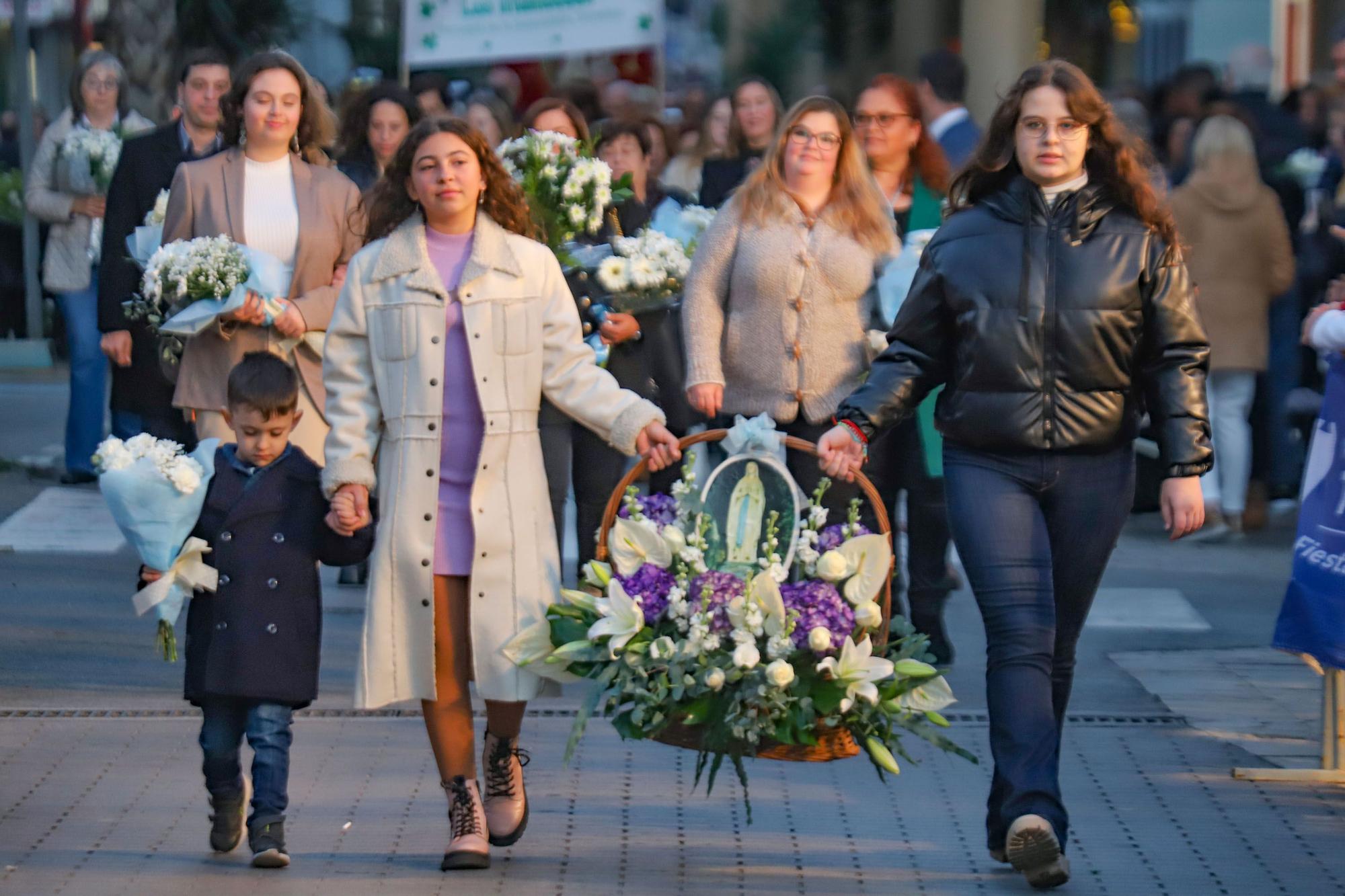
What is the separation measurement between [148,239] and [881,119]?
255 cm

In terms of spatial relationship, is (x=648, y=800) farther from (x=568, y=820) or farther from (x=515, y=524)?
(x=515, y=524)

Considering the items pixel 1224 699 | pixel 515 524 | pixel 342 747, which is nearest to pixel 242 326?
pixel 342 747

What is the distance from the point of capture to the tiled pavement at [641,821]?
17.2ft

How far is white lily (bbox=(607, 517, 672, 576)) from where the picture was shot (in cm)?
511

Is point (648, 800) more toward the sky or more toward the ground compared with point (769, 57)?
more toward the ground

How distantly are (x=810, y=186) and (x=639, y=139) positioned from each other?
7.81 ft

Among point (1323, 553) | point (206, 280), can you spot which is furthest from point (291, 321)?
point (1323, 553)

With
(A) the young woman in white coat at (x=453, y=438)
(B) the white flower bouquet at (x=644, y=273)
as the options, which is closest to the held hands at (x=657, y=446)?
(A) the young woman in white coat at (x=453, y=438)

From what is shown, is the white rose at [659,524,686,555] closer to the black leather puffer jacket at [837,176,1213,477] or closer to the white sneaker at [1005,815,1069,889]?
the black leather puffer jacket at [837,176,1213,477]

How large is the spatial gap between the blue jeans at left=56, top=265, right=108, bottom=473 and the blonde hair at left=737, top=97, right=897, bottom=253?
5.20 m

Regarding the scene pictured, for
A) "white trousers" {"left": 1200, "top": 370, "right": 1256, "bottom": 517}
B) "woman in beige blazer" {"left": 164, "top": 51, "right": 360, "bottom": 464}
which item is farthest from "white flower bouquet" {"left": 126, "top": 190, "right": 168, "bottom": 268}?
"white trousers" {"left": 1200, "top": 370, "right": 1256, "bottom": 517}

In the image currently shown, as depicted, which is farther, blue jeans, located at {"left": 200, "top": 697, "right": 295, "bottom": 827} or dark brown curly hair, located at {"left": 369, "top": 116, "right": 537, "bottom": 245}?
dark brown curly hair, located at {"left": 369, "top": 116, "right": 537, "bottom": 245}

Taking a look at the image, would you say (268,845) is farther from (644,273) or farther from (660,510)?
(644,273)

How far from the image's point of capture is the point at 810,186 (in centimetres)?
693
